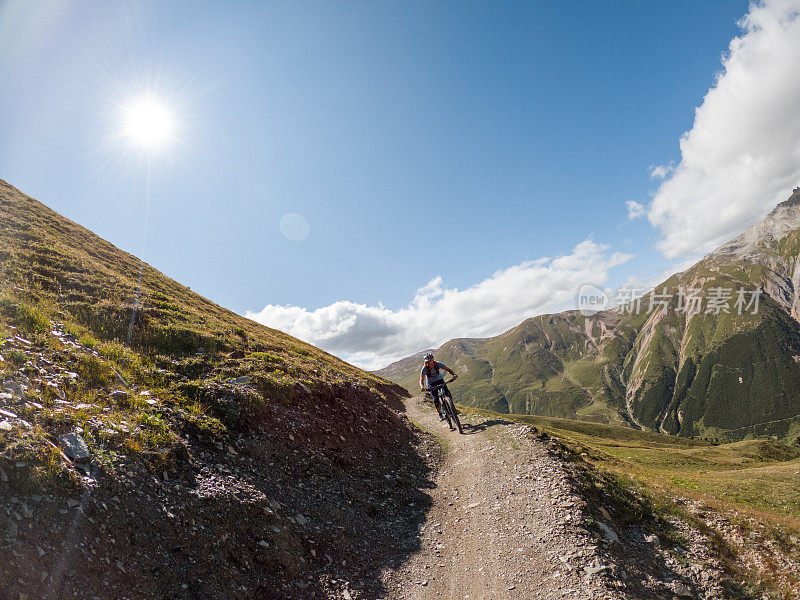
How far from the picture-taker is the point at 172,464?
962 cm

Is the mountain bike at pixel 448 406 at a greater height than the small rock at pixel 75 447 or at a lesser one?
lesser

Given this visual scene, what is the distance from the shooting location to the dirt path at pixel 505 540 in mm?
9047

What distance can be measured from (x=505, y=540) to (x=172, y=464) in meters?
10.1

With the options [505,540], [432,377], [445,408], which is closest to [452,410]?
[445,408]

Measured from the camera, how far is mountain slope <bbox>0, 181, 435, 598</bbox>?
672 centimetres

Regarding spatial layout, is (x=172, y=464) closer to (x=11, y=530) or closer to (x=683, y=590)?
(x=11, y=530)

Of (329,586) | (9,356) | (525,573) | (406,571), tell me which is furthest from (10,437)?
(525,573)

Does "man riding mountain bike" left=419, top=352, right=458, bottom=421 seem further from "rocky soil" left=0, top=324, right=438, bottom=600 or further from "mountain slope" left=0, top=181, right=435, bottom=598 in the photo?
"rocky soil" left=0, top=324, right=438, bottom=600

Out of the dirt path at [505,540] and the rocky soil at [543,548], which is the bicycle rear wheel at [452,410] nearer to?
the dirt path at [505,540]

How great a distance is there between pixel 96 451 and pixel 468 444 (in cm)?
1661

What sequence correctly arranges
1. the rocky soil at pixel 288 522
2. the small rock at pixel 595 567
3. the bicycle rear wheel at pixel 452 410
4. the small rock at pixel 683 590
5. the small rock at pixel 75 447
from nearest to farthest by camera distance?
the rocky soil at pixel 288 522 → the small rock at pixel 75 447 → the small rock at pixel 595 567 → the small rock at pixel 683 590 → the bicycle rear wheel at pixel 452 410

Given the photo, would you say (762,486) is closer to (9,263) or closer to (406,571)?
(406,571)

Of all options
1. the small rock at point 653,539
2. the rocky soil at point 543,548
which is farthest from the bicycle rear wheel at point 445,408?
the small rock at point 653,539

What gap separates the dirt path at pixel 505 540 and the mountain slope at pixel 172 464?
1.10 m
